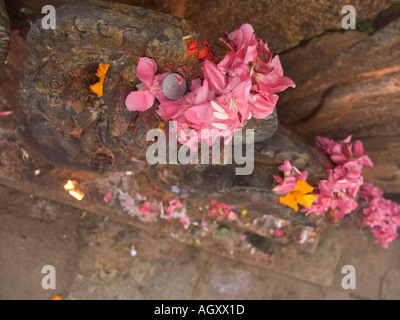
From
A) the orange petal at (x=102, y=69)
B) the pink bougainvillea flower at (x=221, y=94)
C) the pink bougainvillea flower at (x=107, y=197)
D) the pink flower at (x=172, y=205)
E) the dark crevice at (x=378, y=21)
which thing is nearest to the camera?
the pink bougainvillea flower at (x=221, y=94)

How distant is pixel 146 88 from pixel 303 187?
1.25 m

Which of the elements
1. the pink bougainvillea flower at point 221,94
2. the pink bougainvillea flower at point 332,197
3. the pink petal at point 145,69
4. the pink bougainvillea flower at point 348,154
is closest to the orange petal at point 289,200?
the pink bougainvillea flower at point 332,197

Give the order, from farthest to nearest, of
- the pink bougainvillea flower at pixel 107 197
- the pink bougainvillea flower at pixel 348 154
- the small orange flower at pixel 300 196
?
the pink bougainvillea flower at pixel 107 197 → the pink bougainvillea flower at pixel 348 154 → the small orange flower at pixel 300 196

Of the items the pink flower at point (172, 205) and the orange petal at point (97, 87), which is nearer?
the orange petal at point (97, 87)

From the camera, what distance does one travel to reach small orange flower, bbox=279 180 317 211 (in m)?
2.37

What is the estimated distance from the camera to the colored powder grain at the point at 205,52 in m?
1.67

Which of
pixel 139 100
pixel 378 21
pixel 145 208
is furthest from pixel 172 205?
pixel 378 21

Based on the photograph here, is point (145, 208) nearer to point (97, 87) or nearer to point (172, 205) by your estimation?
point (172, 205)

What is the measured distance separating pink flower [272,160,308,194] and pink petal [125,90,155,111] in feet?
3.35

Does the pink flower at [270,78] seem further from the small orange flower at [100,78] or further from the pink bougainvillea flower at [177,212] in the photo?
the pink bougainvillea flower at [177,212]

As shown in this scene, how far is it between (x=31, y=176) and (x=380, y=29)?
2.52 meters
